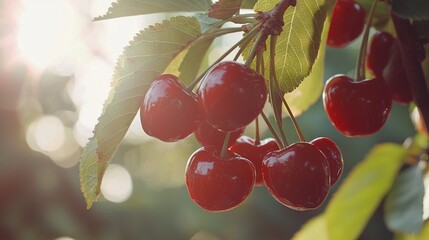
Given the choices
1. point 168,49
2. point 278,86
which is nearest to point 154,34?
point 168,49

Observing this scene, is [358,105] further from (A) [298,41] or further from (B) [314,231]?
(B) [314,231]

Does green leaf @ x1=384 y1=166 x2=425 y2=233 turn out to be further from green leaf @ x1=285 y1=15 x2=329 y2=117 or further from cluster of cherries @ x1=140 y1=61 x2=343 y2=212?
cluster of cherries @ x1=140 y1=61 x2=343 y2=212

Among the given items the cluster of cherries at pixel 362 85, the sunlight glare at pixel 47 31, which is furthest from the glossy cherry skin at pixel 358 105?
the sunlight glare at pixel 47 31

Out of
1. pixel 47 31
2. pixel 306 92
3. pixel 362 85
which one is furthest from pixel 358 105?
pixel 47 31

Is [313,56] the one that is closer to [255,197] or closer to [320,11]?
[320,11]

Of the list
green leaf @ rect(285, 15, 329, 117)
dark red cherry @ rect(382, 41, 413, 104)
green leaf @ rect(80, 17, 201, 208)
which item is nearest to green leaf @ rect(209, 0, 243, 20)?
green leaf @ rect(80, 17, 201, 208)

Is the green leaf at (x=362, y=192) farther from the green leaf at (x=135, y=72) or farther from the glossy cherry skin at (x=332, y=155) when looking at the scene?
the green leaf at (x=135, y=72)
